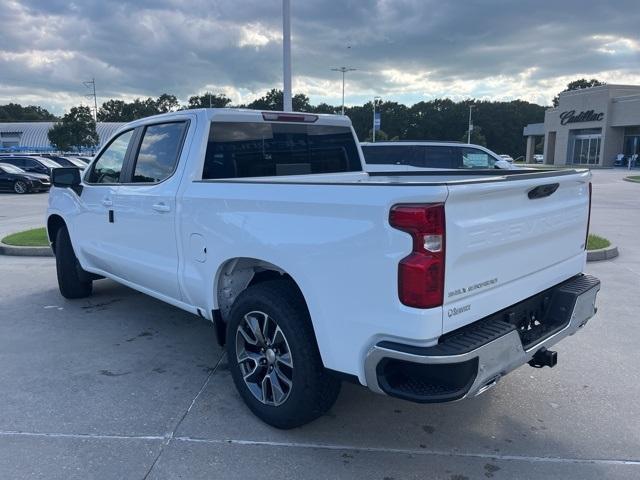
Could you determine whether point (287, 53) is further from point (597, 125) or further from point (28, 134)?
point (28, 134)

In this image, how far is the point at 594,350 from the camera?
187 inches

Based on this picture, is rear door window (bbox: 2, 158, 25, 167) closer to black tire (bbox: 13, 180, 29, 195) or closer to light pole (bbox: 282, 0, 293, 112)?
black tire (bbox: 13, 180, 29, 195)

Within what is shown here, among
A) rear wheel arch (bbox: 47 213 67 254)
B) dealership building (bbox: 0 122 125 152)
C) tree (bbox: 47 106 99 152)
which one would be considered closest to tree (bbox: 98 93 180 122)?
dealership building (bbox: 0 122 125 152)

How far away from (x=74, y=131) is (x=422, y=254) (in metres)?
60.6

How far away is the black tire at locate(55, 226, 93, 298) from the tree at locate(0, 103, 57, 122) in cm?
13172

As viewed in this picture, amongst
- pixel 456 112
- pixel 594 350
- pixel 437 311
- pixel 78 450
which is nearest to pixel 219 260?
pixel 78 450

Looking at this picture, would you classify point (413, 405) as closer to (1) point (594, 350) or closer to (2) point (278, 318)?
(2) point (278, 318)

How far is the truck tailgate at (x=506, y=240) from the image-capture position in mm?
2615

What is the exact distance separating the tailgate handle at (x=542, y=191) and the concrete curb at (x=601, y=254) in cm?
561

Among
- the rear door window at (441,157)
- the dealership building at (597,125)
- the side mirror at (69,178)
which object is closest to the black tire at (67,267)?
the side mirror at (69,178)

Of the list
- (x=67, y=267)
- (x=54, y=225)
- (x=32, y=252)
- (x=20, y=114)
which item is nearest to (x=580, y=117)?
(x=32, y=252)

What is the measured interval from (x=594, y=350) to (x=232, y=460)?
11.1 feet

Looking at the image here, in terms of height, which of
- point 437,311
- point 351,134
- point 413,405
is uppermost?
point 351,134

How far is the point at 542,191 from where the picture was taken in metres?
3.18
